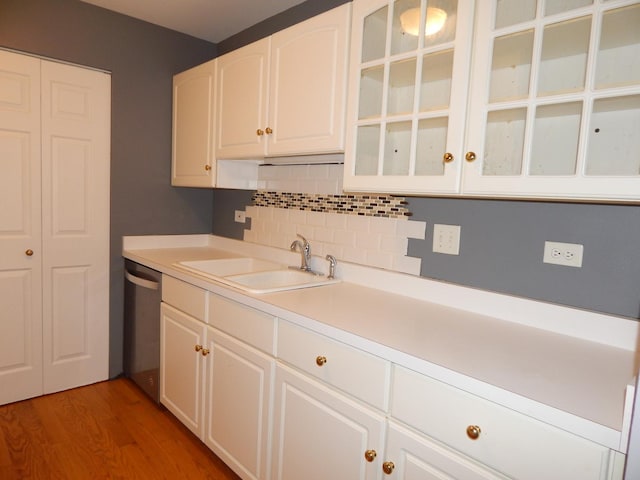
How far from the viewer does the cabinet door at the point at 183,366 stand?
1953mm

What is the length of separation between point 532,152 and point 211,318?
1.44m

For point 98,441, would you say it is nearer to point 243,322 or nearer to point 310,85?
point 243,322

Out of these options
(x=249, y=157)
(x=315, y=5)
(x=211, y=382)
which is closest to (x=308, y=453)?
(x=211, y=382)

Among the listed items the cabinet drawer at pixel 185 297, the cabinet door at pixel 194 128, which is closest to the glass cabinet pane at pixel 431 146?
the cabinet drawer at pixel 185 297

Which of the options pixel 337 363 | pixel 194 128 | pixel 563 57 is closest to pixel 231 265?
pixel 194 128

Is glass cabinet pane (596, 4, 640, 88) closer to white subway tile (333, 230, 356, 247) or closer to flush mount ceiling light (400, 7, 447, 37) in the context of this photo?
flush mount ceiling light (400, 7, 447, 37)

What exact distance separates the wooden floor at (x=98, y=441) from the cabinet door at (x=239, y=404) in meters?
0.20

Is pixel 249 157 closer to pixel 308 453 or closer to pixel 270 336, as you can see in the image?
pixel 270 336

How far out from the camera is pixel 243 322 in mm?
1667

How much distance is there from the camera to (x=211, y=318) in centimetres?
186

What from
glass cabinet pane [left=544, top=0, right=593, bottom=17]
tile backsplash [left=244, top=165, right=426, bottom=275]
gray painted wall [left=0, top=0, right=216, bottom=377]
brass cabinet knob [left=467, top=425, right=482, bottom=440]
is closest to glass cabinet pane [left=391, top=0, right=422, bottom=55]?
glass cabinet pane [left=544, top=0, right=593, bottom=17]

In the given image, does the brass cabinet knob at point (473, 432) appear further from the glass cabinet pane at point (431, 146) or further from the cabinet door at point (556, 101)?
the glass cabinet pane at point (431, 146)

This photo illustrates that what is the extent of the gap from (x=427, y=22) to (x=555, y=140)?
1.91 ft

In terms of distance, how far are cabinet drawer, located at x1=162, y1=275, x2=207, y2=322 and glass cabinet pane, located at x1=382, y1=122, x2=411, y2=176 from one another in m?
1.03
